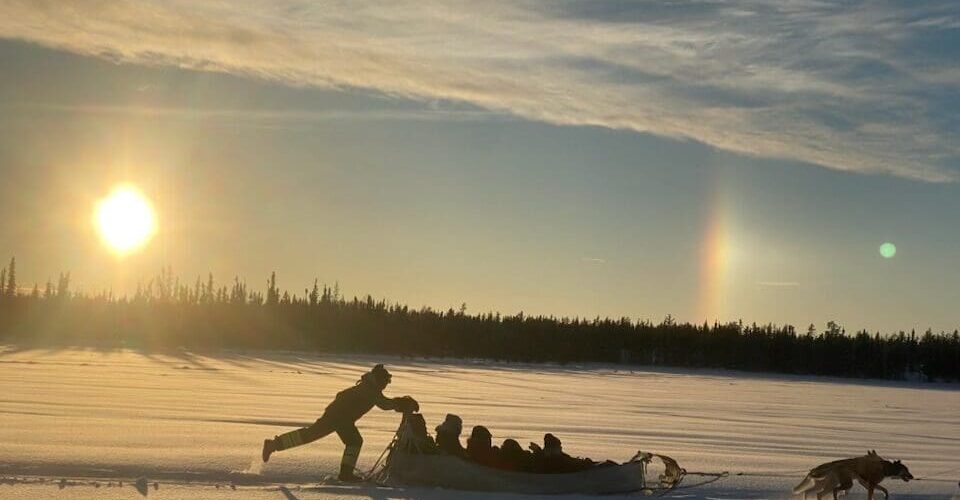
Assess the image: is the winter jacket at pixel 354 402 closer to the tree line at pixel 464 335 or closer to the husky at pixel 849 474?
the husky at pixel 849 474

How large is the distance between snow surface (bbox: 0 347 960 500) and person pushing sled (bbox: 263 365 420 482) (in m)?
0.33

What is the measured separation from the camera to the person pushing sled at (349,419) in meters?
10.0

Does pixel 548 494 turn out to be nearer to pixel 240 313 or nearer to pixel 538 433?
pixel 538 433

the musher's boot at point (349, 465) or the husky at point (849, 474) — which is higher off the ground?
the husky at point (849, 474)

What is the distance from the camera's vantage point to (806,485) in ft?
32.3

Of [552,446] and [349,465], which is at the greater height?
[552,446]

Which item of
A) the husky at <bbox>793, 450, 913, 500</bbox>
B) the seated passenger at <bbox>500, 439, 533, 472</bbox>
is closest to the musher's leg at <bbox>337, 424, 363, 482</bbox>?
the seated passenger at <bbox>500, 439, 533, 472</bbox>

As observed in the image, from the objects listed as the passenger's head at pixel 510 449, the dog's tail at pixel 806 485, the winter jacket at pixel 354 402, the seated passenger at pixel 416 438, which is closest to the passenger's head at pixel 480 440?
the passenger's head at pixel 510 449

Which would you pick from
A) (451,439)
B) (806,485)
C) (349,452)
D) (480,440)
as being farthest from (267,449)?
(806,485)

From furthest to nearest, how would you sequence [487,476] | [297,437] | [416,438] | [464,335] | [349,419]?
[464,335], [349,419], [297,437], [416,438], [487,476]

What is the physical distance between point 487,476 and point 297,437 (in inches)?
74.2

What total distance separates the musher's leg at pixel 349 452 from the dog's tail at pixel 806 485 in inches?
162

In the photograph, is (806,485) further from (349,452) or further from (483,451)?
(349,452)

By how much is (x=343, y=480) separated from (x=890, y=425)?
48.5 feet
